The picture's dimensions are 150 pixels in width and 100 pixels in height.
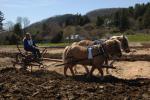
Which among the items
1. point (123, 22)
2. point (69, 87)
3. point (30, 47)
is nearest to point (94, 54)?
point (69, 87)

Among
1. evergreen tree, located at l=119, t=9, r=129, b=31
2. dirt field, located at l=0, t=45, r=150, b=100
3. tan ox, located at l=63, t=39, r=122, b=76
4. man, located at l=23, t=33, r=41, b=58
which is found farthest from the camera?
evergreen tree, located at l=119, t=9, r=129, b=31

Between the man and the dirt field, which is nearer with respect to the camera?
the dirt field

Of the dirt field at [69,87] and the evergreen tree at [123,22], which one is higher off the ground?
the evergreen tree at [123,22]

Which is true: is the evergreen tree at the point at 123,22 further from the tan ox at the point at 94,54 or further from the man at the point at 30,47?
the tan ox at the point at 94,54

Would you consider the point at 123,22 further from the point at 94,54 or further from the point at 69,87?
the point at 69,87

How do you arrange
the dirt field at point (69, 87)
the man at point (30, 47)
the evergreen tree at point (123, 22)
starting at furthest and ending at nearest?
the evergreen tree at point (123, 22)
the man at point (30, 47)
the dirt field at point (69, 87)

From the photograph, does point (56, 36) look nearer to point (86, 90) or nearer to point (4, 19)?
point (4, 19)

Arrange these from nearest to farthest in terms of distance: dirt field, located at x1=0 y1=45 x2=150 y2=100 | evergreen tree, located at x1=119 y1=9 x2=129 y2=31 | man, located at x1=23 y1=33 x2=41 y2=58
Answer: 1. dirt field, located at x1=0 y1=45 x2=150 y2=100
2. man, located at x1=23 y1=33 x2=41 y2=58
3. evergreen tree, located at x1=119 y1=9 x2=129 y2=31

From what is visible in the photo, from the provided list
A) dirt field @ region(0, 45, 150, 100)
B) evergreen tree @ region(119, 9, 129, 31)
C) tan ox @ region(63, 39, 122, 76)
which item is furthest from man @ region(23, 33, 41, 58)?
evergreen tree @ region(119, 9, 129, 31)

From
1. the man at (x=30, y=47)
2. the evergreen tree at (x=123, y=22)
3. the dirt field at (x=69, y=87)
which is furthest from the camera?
the evergreen tree at (x=123, y=22)

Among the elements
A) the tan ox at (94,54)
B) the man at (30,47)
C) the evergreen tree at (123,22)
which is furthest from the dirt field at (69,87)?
the evergreen tree at (123,22)

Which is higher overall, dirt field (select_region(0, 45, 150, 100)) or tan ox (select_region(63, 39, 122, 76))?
tan ox (select_region(63, 39, 122, 76))

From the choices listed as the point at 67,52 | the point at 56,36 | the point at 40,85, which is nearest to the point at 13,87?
the point at 40,85

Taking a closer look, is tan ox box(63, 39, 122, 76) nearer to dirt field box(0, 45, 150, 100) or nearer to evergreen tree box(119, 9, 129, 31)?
dirt field box(0, 45, 150, 100)
